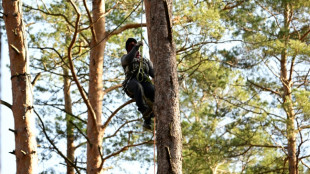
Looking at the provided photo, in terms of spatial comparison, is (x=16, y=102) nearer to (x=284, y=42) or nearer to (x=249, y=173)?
(x=284, y=42)

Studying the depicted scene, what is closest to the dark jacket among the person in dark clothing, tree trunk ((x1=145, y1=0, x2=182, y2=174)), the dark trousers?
the person in dark clothing

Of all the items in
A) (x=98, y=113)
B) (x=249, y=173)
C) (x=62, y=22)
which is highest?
(x=62, y=22)

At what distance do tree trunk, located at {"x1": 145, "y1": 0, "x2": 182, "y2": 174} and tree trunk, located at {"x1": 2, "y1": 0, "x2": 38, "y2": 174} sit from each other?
6.75 ft

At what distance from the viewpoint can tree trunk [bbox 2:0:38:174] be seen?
195 inches

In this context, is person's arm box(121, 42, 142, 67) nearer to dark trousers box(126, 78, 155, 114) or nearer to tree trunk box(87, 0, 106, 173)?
dark trousers box(126, 78, 155, 114)

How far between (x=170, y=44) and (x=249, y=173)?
859cm

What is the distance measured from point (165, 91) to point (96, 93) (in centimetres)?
438

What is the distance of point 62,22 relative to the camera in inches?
393

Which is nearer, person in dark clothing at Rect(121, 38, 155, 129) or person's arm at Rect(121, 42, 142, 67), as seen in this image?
person's arm at Rect(121, 42, 142, 67)

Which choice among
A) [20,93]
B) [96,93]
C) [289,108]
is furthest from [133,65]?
[289,108]

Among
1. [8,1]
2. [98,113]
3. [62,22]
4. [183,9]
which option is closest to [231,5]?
[183,9]

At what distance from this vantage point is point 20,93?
518cm

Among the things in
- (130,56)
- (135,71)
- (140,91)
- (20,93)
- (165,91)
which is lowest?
(165,91)

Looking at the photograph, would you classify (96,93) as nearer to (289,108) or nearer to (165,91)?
(165,91)
